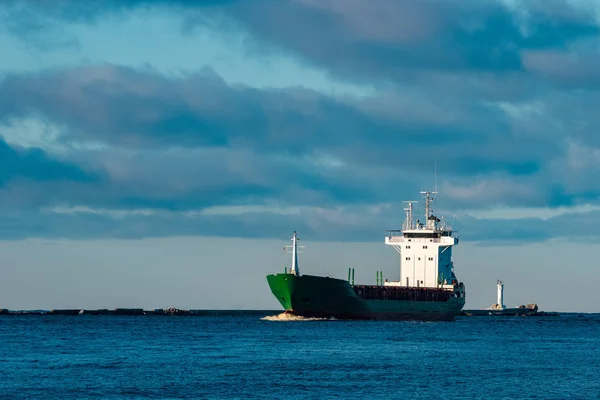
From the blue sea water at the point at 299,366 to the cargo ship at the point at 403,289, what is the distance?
337 inches

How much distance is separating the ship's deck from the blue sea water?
1820 cm

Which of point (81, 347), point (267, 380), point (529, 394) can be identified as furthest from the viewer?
point (81, 347)

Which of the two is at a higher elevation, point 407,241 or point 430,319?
point 407,241

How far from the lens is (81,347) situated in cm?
7950

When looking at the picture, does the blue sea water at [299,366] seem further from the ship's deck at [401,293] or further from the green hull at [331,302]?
the ship's deck at [401,293]

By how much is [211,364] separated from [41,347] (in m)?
21.0

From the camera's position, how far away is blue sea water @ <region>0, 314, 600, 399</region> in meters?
51.3

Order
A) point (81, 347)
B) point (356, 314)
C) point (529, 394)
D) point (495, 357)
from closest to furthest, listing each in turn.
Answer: point (529, 394)
point (495, 357)
point (81, 347)
point (356, 314)

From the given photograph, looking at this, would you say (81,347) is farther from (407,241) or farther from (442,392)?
(407,241)

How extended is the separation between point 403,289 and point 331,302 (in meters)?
16.1

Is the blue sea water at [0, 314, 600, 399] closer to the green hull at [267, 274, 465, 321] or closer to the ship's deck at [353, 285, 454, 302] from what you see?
the green hull at [267, 274, 465, 321]

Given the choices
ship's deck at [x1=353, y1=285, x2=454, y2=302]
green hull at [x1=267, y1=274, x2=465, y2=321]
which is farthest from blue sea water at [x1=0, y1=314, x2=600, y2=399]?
ship's deck at [x1=353, y1=285, x2=454, y2=302]

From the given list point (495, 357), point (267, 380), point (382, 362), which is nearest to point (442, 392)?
point (267, 380)

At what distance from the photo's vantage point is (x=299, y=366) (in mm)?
62906
